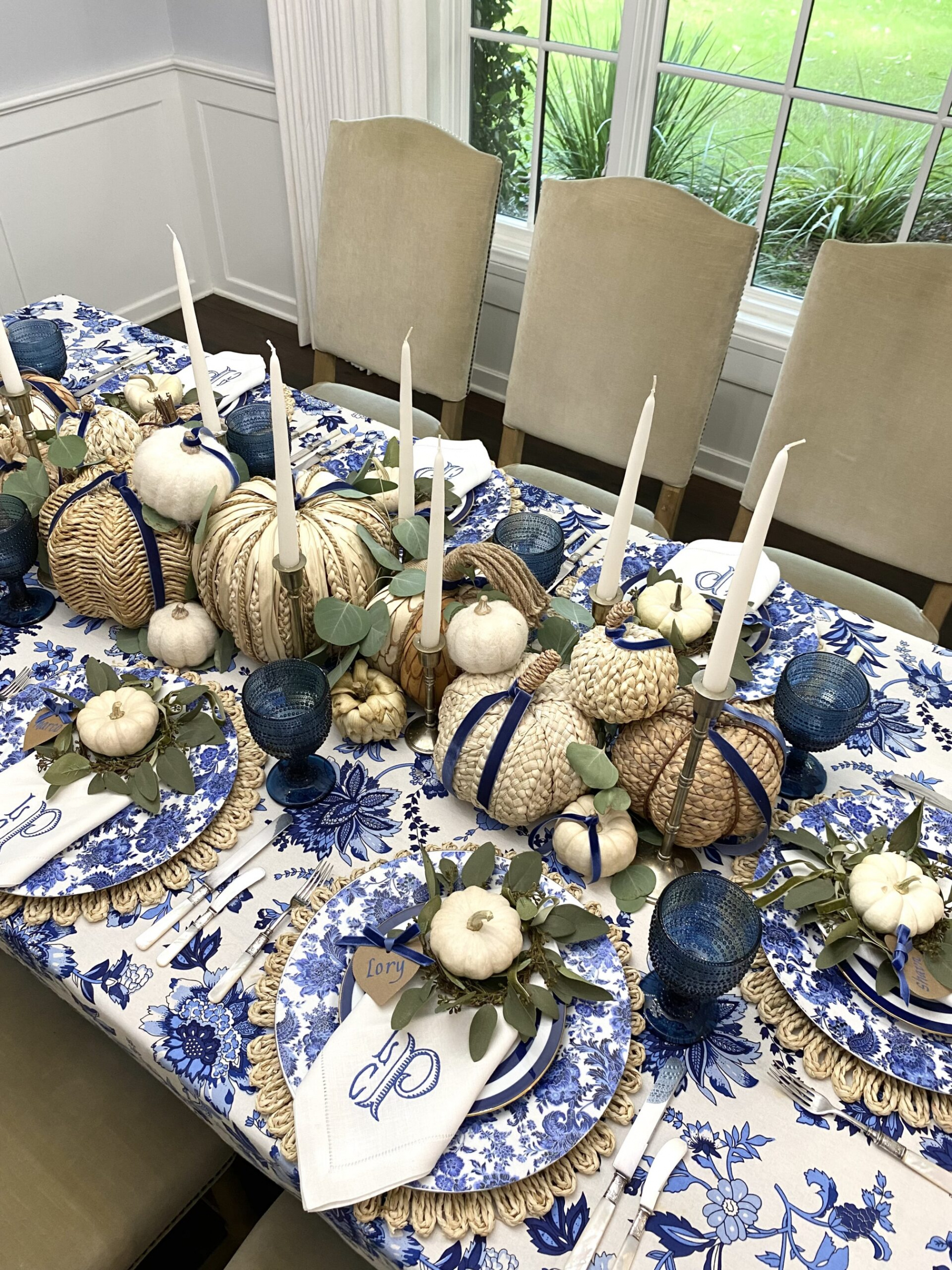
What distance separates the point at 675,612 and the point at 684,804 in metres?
0.23

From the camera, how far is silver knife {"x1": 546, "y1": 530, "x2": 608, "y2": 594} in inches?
46.8

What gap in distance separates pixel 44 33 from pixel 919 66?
228 centimetres

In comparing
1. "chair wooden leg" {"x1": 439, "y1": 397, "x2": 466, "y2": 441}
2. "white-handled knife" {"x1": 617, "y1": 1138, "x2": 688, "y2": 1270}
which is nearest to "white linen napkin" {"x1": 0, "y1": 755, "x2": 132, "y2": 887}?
"white-handled knife" {"x1": 617, "y1": 1138, "x2": 688, "y2": 1270}

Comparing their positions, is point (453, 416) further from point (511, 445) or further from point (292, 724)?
point (292, 724)

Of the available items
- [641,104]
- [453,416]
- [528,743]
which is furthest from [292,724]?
[641,104]

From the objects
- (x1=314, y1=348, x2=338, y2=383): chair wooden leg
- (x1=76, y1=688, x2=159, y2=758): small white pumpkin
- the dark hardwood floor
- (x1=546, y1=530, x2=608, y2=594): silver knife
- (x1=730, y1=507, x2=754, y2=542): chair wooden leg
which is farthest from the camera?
the dark hardwood floor

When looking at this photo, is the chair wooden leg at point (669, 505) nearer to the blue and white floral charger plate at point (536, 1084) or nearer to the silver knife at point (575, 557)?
the silver knife at point (575, 557)

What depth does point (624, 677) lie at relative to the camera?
0.83 metres

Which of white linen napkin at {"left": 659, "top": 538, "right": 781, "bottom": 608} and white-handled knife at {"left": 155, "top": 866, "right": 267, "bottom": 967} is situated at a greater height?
white linen napkin at {"left": 659, "top": 538, "right": 781, "bottom": 608}

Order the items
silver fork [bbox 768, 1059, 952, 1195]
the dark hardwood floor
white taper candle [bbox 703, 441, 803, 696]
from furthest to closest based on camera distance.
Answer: the dark hardwood floor → silver fork [bbox 768, 1059, 952, 1195] → white taper candle [bbox 703, 441, 803, 696]

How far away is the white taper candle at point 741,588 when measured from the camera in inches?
23.0

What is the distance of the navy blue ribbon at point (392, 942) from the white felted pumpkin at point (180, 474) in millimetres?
489

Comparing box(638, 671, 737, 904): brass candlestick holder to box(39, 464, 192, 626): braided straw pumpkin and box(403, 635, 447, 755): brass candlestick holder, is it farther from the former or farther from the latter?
box(39, 464, 192, 626): braided straw pumpkin

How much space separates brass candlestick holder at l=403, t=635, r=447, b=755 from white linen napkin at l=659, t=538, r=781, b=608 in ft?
1.07
